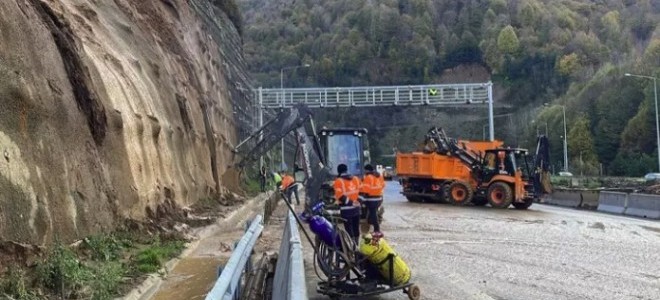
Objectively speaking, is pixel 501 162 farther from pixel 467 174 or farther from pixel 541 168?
pixel 467 174

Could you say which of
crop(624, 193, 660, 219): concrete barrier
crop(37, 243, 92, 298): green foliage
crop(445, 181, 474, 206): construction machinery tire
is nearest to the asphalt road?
crop(624, 193, 660, 219): concrete barrier

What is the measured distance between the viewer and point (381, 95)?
58781 millimetres

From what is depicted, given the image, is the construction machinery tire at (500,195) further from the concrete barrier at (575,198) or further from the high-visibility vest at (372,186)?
the high-visibility vest at (372,186)

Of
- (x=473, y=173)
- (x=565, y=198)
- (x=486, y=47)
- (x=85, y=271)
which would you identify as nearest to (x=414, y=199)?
(x=473, y=173)

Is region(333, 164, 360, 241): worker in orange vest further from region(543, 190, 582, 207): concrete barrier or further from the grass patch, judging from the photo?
region(543, 190, 582, 207): concrete barrier

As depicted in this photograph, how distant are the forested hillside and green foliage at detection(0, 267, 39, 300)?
70875 mm

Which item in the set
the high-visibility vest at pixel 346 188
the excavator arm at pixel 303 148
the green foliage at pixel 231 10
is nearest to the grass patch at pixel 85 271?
the high-visibility vest at pixel 346 188

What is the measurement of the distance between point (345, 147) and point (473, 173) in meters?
7.63

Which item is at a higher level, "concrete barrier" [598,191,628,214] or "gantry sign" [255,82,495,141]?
"gantry sign" [255,82,495,141]

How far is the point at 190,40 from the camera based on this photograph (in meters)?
30.2

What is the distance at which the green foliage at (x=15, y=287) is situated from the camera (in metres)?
7.03

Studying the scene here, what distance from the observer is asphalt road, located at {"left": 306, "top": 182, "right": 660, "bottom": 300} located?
1026cm

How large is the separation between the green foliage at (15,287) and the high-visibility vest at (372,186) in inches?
327

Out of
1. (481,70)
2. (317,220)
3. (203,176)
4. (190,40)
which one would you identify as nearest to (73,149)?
(317,220)
